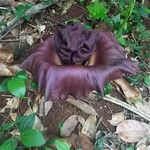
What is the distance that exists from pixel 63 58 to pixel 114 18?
2.46 feet

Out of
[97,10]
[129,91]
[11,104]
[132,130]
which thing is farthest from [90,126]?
[97,10]

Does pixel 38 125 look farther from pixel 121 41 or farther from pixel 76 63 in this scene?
pixel 121 41

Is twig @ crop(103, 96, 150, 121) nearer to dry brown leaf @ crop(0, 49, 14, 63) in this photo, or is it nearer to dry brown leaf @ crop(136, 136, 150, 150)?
dry brown leaf @ crop(136, 136, 150, 150)

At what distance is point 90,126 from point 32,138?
1.63 feet

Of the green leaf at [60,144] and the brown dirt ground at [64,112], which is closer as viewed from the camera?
the green leaf at [60,144]

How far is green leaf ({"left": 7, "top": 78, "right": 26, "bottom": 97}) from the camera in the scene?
2.15 m

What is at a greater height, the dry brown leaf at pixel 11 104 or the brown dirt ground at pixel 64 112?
the dry brown leaf at pixel 11 104

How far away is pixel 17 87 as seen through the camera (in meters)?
2.16

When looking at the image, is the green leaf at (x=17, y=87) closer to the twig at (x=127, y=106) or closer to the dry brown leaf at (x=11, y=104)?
the dry brown leaf at (x=11, y=104)

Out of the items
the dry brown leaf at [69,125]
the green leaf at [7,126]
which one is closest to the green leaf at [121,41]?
the dry brown leaf at [69,125]

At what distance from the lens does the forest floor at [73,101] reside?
7.53 ft

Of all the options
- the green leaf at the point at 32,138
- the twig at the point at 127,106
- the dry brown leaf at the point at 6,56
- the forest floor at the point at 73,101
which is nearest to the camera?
the green leaf at the point at 32,138

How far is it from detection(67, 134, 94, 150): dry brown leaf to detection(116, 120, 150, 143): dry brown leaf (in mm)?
195

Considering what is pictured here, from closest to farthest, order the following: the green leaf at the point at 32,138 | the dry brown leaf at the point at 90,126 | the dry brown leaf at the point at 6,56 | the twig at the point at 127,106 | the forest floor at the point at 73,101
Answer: the green leaf at the point at 32,138 → the forest floor at the point at 73,101 → the dry brown leaf at the point at 90,126 → the twig at the point at 127,106 → the dry brown leaf at the point at 6,56
